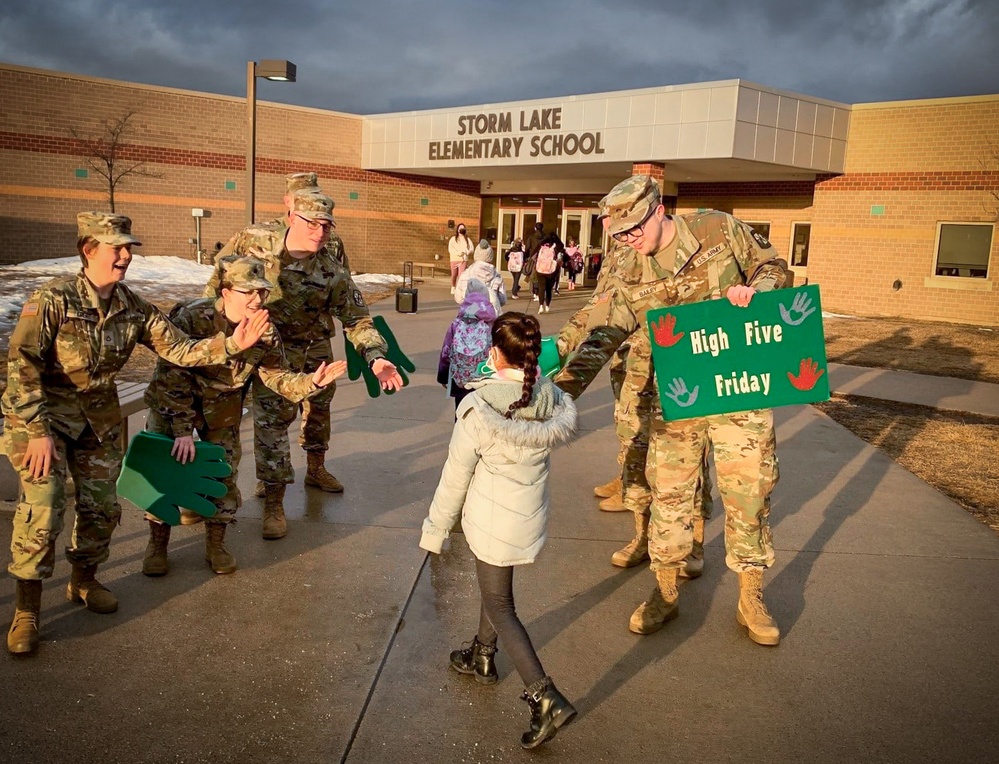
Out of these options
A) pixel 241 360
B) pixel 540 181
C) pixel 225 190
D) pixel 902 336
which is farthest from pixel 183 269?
pixel 241 360

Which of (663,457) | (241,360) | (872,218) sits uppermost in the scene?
(872,218)

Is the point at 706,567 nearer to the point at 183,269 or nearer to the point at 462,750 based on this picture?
the point at 462,750

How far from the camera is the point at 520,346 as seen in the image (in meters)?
3.01

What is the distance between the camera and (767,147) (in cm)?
1909

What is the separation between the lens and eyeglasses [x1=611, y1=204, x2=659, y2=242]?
12.8ft

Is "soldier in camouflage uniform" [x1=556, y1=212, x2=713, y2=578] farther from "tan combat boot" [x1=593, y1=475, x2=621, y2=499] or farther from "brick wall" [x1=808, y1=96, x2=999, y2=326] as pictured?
"brick wall" [x1=808, y1=96, x2=999, y2=326]

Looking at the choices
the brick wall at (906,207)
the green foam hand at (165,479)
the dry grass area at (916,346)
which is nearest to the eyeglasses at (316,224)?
the green foam hand at (165,479)

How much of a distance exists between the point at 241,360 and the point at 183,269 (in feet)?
67.9

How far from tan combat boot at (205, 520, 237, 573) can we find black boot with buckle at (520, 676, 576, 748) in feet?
6.96

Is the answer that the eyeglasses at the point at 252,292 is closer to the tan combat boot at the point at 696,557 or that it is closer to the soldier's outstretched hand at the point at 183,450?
the soldier's outstretched hand at the point at 183,450

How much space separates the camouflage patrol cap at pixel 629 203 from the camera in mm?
3836

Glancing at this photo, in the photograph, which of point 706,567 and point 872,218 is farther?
point 872,218

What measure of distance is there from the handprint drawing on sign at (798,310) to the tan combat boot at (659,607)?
133 cm

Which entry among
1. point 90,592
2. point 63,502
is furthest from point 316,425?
point 63,502
